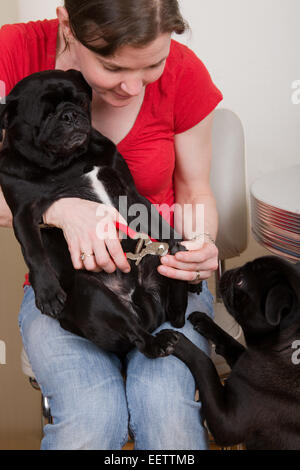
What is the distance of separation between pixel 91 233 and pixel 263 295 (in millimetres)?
380

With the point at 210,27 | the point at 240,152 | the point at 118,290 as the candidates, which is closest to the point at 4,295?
the point at 118,290

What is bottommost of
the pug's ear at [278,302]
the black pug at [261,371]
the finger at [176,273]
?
the black pug at [261,371]

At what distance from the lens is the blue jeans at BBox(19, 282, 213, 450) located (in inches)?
38.4

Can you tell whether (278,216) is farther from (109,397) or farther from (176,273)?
(109,397)

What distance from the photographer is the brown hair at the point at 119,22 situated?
959 millimetres

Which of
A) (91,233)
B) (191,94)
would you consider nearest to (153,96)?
(191,94)

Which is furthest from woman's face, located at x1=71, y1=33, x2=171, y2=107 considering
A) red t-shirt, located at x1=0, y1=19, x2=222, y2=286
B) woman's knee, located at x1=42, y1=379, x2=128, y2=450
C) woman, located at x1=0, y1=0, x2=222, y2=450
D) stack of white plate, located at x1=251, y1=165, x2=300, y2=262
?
woman's knee, located at x1=42, y1=379, x2=128, y2=450

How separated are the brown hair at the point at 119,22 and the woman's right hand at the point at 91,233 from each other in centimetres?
30

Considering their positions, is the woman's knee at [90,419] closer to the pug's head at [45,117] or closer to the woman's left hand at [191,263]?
the woman's left hand at [191,263]

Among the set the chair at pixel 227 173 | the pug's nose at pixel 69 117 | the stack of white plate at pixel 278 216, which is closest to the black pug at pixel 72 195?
the pug's nose at pixel 69 117

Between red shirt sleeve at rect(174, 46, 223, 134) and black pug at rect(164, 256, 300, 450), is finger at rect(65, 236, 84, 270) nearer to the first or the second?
black pug at rect(164, 256, 300, 450)

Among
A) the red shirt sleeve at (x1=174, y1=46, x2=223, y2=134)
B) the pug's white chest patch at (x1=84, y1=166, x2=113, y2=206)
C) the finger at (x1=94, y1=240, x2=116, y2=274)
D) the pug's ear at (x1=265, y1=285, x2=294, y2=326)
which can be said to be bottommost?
the pug's ear at (x1=265, y1=285, x2=294, y2=326)

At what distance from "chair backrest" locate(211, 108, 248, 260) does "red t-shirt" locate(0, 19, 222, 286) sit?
292mm

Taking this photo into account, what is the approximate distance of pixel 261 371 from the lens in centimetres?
111
